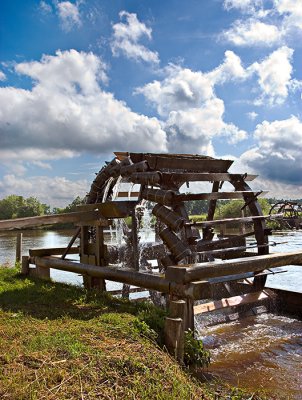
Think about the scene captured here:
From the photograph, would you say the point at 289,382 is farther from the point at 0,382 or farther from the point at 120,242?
the point at 120,242

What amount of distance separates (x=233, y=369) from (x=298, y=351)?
141 cm

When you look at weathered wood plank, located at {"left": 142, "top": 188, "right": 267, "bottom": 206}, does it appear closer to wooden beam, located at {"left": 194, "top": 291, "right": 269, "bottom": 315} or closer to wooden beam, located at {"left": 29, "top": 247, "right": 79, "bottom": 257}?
wooden beam, located at {"left": 194, "top": 291, "right": 269, "bottom": 315}

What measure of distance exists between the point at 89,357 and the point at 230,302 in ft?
15.3

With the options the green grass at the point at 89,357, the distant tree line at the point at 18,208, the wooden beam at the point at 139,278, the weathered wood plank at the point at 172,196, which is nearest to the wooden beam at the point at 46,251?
the wooden beam at the point at 139,278

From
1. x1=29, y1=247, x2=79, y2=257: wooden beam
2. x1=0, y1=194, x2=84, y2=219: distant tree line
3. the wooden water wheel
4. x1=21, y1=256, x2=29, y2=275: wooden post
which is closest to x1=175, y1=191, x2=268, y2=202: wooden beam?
the wooden water wheel

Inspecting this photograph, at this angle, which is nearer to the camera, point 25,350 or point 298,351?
point 25,350

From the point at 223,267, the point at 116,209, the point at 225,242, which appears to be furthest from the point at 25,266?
the point at 223,267

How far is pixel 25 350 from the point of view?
3.92 meters

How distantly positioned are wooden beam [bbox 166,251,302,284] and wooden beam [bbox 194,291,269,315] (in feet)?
5.30

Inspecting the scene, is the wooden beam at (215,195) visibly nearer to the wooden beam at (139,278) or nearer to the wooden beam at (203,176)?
the wooden beam at (203,176)

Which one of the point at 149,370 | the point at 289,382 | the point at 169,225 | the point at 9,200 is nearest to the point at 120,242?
the point at 169,225

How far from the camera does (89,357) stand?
12.2 feet

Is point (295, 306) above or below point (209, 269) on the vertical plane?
below

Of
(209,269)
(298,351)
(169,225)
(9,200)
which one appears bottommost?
(298,351)
